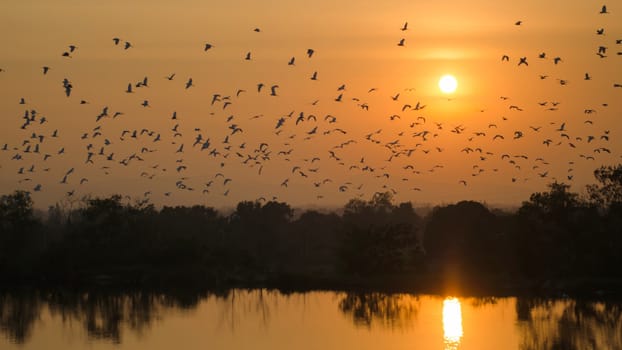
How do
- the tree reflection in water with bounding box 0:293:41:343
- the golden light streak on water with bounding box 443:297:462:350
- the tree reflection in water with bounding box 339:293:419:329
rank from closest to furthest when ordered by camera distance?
the golden light streak on water with bounding box 443:297:462:350, the tree reflection in water with bounding box 0:293:41:343, the tree reflection in water with bounding box 339:293:419:329

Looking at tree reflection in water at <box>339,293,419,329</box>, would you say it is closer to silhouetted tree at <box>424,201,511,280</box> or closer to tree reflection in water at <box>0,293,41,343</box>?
silhouetted tree at <box>424,201,511,280</box>

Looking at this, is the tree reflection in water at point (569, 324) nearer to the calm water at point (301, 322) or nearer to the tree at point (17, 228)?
the calm water at point (301, 322)

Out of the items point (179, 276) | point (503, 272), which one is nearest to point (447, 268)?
point (503, 272)

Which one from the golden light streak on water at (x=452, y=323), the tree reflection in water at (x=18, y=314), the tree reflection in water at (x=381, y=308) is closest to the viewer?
the golden light streak on water at (x=452, y=323)

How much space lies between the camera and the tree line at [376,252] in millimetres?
67750

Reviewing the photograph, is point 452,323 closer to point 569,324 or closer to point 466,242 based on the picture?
point 569,324

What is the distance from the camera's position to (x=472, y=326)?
5625cm

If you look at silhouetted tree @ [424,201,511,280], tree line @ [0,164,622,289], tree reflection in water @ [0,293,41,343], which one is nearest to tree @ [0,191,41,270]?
tree line @ [0,164,622,289]

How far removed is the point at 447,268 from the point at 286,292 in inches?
422

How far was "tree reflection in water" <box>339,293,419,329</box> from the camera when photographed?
59031 mm

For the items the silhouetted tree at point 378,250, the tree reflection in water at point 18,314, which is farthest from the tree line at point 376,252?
the tree reflection in water at point 18,314

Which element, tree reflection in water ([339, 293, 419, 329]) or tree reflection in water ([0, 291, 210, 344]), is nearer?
tree reflection in water ([0, 291, 210, 344])

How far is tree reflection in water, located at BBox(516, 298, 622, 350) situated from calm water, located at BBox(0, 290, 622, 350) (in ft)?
0.16

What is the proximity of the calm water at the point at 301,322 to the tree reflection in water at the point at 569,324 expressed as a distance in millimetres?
48
